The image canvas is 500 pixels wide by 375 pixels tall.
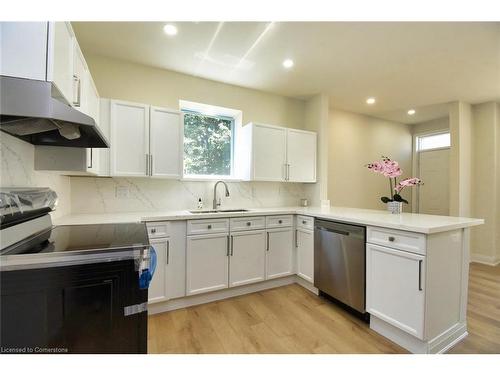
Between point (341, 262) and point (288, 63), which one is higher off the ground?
point (288, 63)

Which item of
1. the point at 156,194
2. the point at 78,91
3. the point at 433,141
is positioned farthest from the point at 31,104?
the point at 433,141

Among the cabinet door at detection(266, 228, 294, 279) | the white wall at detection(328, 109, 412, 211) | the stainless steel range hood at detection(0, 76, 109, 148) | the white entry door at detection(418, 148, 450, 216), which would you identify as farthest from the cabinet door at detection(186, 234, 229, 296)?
the white entry door at detection(418, 148, 450, 216)

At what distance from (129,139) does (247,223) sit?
1483 mm

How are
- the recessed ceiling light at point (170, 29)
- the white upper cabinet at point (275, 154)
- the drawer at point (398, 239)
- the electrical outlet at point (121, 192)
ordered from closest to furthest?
the drawer at point (398, 239), the recessed ceiling light at point (170, 29), the electrical outlet at point (121, 192), the white upper cabinet at point (275, 154)

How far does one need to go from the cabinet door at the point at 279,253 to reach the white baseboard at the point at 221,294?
130 millimetres

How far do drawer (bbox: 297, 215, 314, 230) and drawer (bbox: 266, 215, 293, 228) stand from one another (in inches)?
3.9

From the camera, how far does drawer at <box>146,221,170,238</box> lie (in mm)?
2105

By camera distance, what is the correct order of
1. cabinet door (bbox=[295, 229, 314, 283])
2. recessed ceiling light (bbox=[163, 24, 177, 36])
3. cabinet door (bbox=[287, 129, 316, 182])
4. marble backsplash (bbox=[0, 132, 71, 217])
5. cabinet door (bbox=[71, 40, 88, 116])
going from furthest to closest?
cabinet door (bbox=[287, 129, 316, 182])
cabinet door (bbox=[295, 229, 314, 283])
recessed ceiling light (bbox=[163, 24, 177, 36])
cabinet door (bbox=[71, 40, 88, 116])
marble backsplash (bbox=[0, 132, 71, 217])

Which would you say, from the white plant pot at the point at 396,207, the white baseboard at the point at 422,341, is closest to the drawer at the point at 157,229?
the white baseboard at the point at 422,341

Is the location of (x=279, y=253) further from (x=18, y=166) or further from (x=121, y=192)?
(x=18, y=166)

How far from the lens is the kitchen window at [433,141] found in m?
4.66

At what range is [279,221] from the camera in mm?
2775

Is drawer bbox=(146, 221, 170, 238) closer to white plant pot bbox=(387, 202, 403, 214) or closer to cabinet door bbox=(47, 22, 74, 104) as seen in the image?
cabinet door bbox=(47, 22, 74, 104)

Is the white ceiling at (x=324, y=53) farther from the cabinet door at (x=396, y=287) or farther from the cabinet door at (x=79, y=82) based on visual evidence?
the cabinet door at (x=396, y=287)
